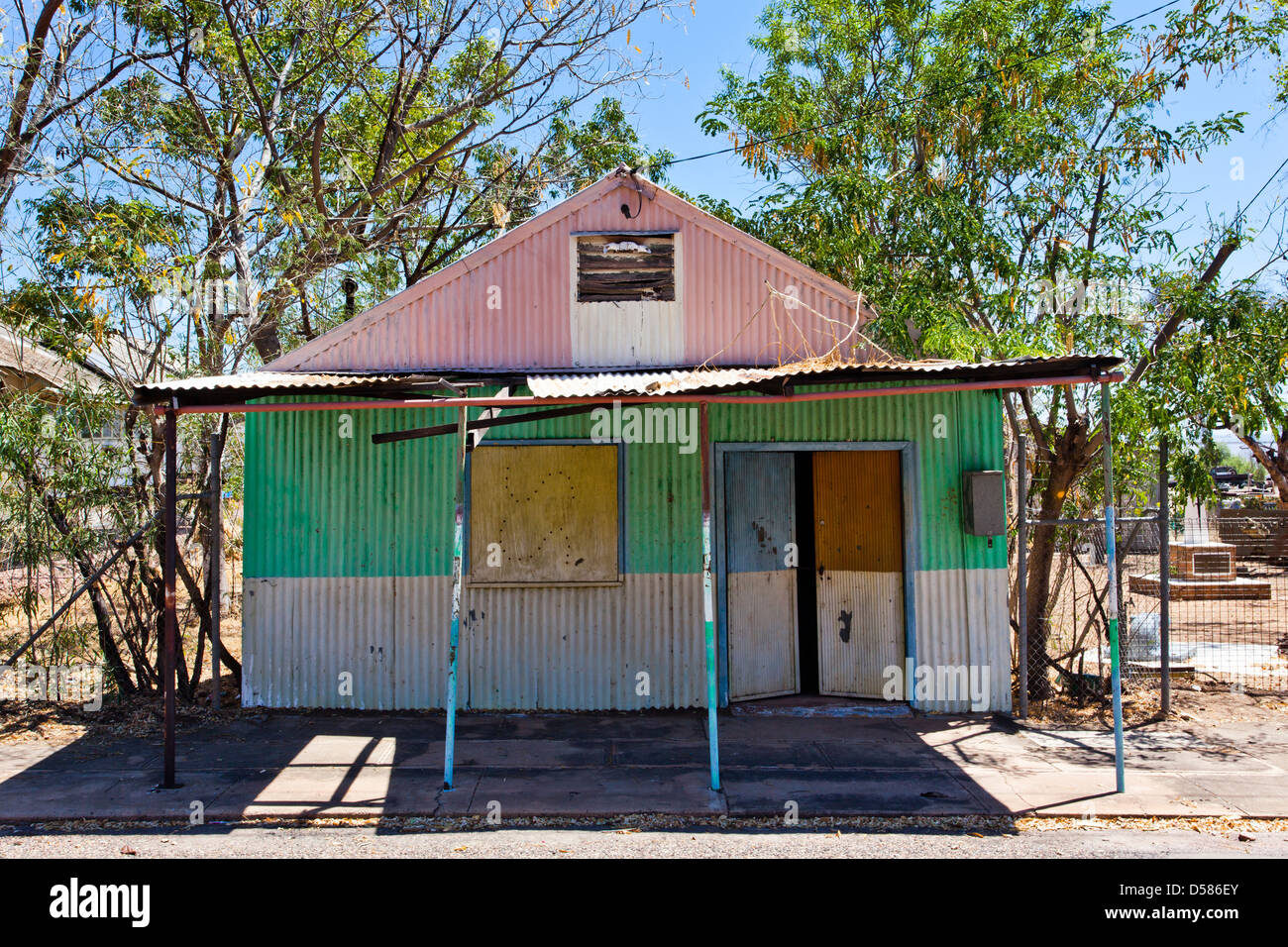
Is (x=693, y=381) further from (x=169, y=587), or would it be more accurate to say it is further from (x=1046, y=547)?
(x=1046, y=547)

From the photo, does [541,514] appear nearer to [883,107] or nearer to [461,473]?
[461,473]

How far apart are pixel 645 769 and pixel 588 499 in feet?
8.40

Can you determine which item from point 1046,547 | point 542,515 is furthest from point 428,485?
point 1046,547

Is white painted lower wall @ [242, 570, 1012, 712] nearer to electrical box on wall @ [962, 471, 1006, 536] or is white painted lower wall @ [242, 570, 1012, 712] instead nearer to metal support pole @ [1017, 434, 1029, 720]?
metal support pole @ [1017, 434, 1029, 720]

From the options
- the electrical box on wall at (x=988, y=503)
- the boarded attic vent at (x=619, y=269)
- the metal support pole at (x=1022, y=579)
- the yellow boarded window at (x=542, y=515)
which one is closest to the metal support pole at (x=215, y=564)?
the yellow boarded window at (x=542, y=515)

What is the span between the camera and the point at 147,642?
848 centimetres

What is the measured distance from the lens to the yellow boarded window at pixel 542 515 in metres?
8.07

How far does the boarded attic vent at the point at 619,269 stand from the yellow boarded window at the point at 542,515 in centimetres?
151

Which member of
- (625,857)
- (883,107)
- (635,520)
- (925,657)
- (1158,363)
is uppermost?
(883,107)

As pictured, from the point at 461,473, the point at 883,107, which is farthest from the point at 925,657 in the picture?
the point at 883,107

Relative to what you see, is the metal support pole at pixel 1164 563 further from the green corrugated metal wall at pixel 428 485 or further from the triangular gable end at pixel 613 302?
the triangular gable end at pixel 613 302

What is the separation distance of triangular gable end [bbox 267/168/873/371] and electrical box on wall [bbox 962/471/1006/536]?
1703mm

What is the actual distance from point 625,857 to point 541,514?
11.9 ft

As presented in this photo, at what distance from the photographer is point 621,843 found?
17.4ft
